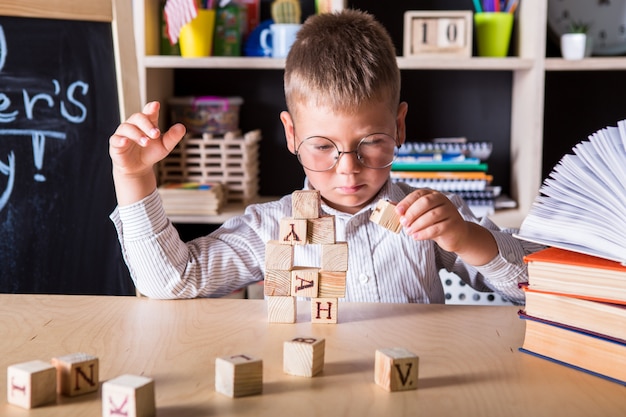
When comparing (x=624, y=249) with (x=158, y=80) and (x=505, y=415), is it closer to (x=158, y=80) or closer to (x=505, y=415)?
(x=505, y=415)

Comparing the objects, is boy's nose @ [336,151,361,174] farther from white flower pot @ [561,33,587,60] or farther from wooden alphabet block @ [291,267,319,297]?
white flower pot @ [561,33,587,60]

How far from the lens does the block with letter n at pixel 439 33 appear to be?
7.18 feet

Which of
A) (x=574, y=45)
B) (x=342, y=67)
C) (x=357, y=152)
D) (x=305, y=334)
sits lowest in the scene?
(x=305, y=334)

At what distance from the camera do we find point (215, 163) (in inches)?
91.4

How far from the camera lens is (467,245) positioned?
1.17 meters

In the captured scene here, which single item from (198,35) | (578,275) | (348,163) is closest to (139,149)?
(348,163)

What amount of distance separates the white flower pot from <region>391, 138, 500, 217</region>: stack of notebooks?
34 cm

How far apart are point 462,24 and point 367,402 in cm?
165

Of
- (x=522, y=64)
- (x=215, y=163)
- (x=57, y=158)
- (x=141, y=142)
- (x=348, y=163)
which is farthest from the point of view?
(x=215, y=163)

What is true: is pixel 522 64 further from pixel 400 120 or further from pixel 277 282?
pixel 277 282

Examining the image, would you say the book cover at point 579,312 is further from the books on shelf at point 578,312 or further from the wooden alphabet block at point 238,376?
the wooden alphabet block at point 238,376

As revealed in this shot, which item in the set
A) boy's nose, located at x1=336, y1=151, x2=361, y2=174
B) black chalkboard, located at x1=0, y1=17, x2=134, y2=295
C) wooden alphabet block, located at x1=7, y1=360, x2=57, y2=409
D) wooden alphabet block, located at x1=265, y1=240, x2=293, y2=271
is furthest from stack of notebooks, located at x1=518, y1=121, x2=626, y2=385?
black chalkboard, located at x1=0, y1=17, x2=134, y2=295

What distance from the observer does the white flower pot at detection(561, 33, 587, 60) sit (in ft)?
7.14

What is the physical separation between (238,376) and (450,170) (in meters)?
1.59
